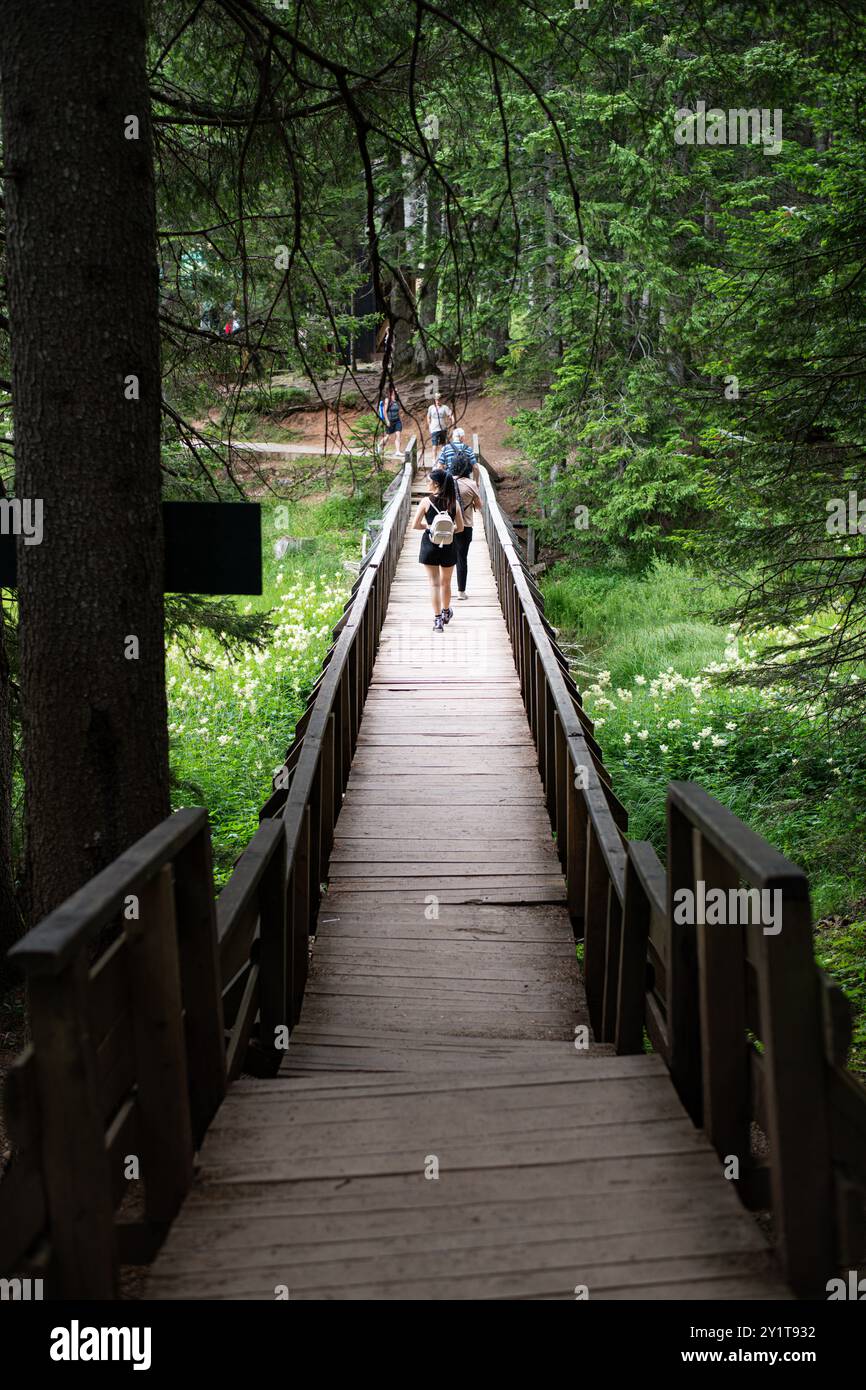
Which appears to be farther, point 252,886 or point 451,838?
point 451,838

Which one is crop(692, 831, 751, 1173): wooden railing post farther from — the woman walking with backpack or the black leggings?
the black leggings

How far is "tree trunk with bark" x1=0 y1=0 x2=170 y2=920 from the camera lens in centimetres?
356

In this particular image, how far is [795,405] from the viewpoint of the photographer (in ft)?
22.8

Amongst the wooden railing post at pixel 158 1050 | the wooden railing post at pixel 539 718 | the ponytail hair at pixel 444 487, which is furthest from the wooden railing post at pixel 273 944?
the ponytail hair at pixel 444 487

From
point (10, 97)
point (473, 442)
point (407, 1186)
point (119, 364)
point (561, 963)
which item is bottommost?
point (561, 963)

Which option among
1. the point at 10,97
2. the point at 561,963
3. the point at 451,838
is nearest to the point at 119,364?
the point at 10,97

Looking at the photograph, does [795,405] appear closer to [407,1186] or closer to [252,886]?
[252,886]

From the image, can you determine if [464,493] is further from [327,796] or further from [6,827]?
[6,827]

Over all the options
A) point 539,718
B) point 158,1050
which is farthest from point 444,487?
point 158,1050

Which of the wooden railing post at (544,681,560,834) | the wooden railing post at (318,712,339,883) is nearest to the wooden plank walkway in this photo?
the wooden railing post at (318,712,339,883)

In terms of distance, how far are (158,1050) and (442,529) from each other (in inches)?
369

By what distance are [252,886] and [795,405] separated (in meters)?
4.95

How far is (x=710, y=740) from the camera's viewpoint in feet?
39.0

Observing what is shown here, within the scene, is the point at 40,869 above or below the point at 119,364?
below
